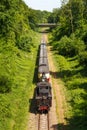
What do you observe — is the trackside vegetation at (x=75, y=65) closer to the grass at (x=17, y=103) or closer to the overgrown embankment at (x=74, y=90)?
the overgrown embankment at (x=74, y=90)

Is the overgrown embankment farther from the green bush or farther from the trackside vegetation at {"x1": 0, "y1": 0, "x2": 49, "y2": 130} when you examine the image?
the trackside vegetation at {"x1": 0, "y1": 0, "x2": 49, "y2": 130}

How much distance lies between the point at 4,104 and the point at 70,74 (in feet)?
61.3

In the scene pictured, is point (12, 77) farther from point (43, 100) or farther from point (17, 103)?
point (43, 100)

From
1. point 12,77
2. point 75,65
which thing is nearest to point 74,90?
point 12,77

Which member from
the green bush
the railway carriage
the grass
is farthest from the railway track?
the green bush

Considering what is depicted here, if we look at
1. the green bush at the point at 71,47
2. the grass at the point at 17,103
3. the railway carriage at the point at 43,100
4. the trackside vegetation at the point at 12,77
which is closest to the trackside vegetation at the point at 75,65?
the green bush at the point at 71,47

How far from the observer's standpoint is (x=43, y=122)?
110 ft

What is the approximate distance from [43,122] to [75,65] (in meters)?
26.1

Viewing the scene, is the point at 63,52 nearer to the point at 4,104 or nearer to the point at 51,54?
the point at 51,54

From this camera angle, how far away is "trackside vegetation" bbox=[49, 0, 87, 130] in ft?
114

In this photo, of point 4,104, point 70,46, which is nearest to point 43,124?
point 4,104

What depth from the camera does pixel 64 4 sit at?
97562mm

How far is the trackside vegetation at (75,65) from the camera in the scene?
34.9 metres

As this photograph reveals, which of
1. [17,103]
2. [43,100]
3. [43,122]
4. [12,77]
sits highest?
[43,100]
